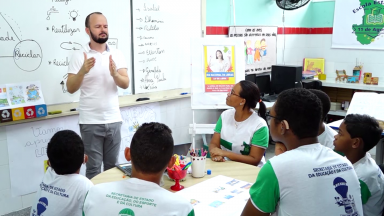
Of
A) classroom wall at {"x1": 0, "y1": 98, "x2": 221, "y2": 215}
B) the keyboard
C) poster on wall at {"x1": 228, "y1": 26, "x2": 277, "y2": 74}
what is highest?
poster on wall at {"x1": 228, "y1": 26, "x2": 277, "y2": 74}

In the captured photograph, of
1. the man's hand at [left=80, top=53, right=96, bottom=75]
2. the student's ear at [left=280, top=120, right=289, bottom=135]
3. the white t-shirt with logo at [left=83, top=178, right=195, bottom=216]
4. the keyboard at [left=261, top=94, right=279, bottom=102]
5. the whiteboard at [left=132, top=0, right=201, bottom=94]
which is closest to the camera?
the white t-shirt with logo at [left=83, top=178, right=195, bottom=216]

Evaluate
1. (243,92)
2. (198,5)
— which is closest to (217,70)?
(198,5)

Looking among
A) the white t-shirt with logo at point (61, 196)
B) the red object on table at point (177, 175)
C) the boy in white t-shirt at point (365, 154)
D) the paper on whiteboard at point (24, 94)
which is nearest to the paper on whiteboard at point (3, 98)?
the paper on whiteboard at point (24, 94)

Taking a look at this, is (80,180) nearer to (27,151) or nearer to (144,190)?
(144,190)

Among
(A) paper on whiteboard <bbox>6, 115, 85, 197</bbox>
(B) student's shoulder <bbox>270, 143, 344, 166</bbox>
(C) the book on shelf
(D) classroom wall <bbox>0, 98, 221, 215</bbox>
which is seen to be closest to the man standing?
(A) paper on whiteboard <bbox>6, 115, 85, 197</bbox>

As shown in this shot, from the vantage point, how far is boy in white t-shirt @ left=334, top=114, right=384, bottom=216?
175cm

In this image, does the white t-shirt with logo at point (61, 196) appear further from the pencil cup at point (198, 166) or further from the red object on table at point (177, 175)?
the pencil cup at point (198, 166)

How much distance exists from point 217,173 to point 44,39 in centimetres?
194

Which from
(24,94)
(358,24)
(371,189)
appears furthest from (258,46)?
(371,189)

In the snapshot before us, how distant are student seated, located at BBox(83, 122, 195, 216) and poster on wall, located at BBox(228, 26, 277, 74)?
12.5 feet

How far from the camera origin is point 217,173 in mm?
2238

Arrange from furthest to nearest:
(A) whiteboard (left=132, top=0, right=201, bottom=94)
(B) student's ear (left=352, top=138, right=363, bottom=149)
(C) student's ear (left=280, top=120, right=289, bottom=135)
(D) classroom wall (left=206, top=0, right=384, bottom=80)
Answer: (D) classroom wall (left=206, top=0, right=384, bottom=80), (A) whiteboard (left=132, top=0, right=201, bottom=94), (B) student's ear (left=352, top=138, right=363, bottom=149), (C) student's ear (left=280, top=120, right=289, bottom=135)

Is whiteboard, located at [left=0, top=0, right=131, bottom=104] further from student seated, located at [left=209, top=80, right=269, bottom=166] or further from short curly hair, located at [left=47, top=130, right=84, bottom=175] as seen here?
student seated, located at [left=209, top=80, right=269, bottom=166]

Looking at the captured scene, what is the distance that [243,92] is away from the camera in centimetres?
271
